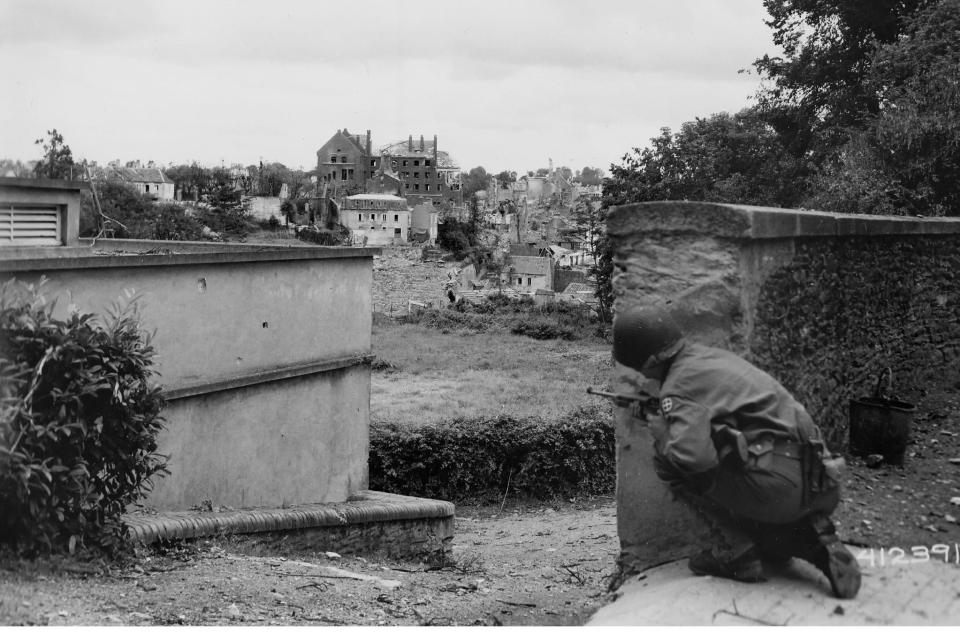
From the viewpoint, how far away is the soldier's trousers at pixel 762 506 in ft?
14.8

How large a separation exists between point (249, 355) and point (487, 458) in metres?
7.03

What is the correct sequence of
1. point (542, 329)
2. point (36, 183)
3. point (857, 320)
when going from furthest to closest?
1. point (542, 329)
2. point (36, 183)
3. point (857, 320)

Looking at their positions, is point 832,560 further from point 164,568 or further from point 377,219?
point 377,219

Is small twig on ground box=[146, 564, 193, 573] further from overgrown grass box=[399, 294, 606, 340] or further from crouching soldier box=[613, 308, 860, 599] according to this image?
overgrown grass box=[399, 294, 606, 340]

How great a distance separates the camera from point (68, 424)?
20.1ft

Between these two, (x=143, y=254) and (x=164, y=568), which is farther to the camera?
(x=143, y=254)

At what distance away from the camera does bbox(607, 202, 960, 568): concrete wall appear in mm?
5457

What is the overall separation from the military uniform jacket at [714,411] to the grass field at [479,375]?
567 inches

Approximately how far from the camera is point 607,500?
18312 mm

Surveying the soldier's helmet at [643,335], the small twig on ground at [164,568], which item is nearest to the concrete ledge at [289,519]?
the small twig on ground at [164,568]

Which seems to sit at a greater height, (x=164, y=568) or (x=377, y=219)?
(x=377, y=219)

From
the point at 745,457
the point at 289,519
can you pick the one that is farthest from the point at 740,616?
the point at 289,519

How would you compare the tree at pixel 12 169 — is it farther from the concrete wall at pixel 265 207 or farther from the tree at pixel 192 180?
the tree at pixel 192 180

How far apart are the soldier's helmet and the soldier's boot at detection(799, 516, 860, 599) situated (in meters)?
1.16
